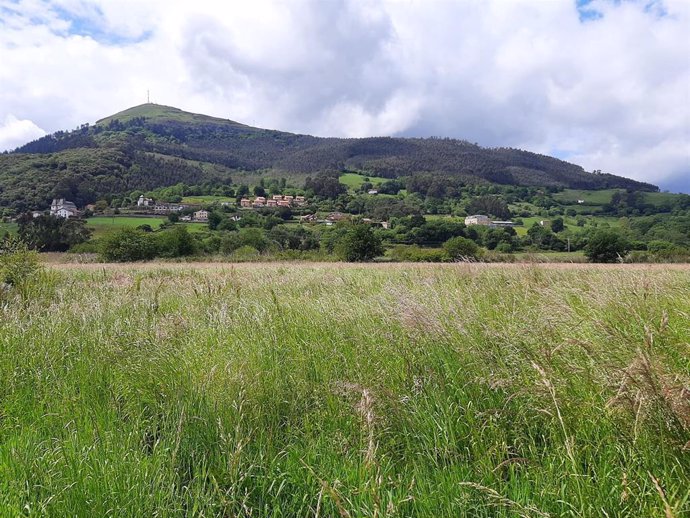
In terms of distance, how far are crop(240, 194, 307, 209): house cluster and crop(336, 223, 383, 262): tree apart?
83202mm

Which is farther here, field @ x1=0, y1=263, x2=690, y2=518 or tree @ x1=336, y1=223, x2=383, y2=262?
tree @ x1=336, y1=223, x2=383, y2=262

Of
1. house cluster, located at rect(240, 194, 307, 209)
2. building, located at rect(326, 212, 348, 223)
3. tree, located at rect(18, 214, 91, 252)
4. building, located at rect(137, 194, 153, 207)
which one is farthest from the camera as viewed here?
house cluster, located at rect(240, 194, 307, 209)

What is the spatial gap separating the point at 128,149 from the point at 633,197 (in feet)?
648

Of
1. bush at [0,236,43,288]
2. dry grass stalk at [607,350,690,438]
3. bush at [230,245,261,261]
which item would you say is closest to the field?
dry grass stalk at [607,350,690,438]

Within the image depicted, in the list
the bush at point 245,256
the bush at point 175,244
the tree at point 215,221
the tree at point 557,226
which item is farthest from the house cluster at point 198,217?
the tree at point 557,226

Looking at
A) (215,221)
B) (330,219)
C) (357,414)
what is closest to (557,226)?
(330,219)

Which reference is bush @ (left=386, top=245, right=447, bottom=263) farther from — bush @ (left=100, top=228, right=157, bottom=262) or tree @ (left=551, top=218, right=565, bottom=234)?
tree @ (left=551, top=218, right=565, bottom=234)

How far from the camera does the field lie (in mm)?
1971

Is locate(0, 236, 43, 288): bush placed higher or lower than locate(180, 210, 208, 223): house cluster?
lower

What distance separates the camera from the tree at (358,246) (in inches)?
1949

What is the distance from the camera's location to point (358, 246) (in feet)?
165

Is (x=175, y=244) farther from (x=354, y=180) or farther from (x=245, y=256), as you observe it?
Answer: (x=354, y=180)

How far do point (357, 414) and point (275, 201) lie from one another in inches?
5504

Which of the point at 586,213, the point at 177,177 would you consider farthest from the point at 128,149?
the point at 586,213
